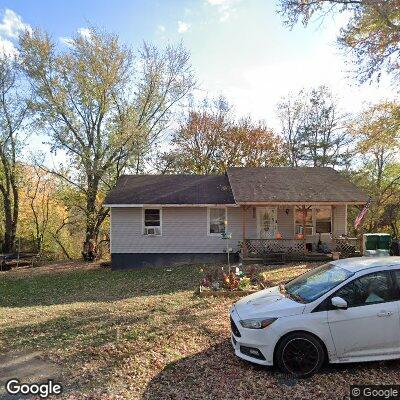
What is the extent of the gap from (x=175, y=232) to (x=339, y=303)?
14748 mm

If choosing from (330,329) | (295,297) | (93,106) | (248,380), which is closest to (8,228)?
(93,106)

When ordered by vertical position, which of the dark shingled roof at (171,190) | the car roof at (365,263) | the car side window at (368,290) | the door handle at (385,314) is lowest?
the door handle at (385,314)

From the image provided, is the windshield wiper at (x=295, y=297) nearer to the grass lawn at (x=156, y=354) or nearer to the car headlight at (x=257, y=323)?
the car headlight at (x=257, y=323)

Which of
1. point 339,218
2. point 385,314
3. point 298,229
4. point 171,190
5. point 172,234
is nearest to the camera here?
point 385,314

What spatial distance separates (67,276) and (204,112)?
21214 millimetres

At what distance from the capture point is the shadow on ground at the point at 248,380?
5215mm

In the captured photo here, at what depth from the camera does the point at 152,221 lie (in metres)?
20.2

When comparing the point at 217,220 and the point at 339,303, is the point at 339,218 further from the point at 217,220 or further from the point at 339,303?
the point at 339,303

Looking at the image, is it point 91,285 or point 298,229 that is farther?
point 298,229

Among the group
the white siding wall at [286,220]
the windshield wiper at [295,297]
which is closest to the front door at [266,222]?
the white siding wall at [286,220]

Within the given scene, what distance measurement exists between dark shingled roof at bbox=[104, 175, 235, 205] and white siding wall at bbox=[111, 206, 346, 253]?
0.52 meters

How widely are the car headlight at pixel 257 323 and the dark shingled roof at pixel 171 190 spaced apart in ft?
45.4

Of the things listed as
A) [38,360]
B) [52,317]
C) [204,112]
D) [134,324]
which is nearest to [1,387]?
[38,360]

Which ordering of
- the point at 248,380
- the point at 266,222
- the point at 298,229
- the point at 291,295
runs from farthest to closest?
the point at 298,229, the point at 266,222, the point at 291,295, the point at 248,380
